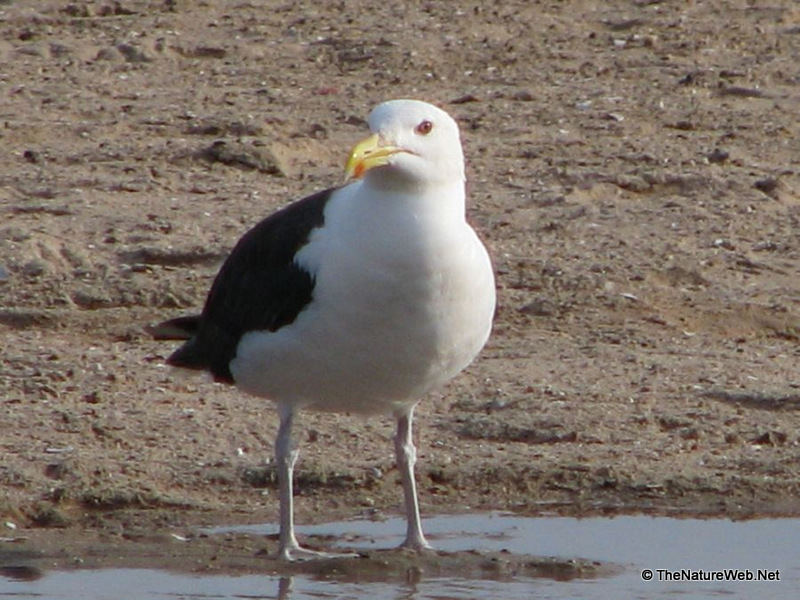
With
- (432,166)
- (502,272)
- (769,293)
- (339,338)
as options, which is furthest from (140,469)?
(769,293)

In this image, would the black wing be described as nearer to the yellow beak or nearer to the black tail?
the black tail

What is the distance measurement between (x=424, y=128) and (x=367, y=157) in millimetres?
283

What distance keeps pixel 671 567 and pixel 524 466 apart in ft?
2.95

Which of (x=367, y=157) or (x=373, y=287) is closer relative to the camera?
(x=367, y=157)

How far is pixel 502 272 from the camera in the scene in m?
9.83

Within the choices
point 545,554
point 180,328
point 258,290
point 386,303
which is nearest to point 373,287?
point 386,303

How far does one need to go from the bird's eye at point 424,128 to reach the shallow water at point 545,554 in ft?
5.12

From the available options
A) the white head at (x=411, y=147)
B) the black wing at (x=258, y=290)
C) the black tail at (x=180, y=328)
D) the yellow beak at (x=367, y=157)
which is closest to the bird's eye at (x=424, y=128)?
the white head at (x=411, y=147)

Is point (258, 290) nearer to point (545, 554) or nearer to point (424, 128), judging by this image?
point (424, 128)

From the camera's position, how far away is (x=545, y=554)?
6977 mm

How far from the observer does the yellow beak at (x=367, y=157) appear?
19.0 ft

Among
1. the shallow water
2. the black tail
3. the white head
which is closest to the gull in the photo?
the white head

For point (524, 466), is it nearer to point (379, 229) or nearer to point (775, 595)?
point (775, 595)

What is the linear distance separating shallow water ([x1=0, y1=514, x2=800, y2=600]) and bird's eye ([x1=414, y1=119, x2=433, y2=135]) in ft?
5.12
